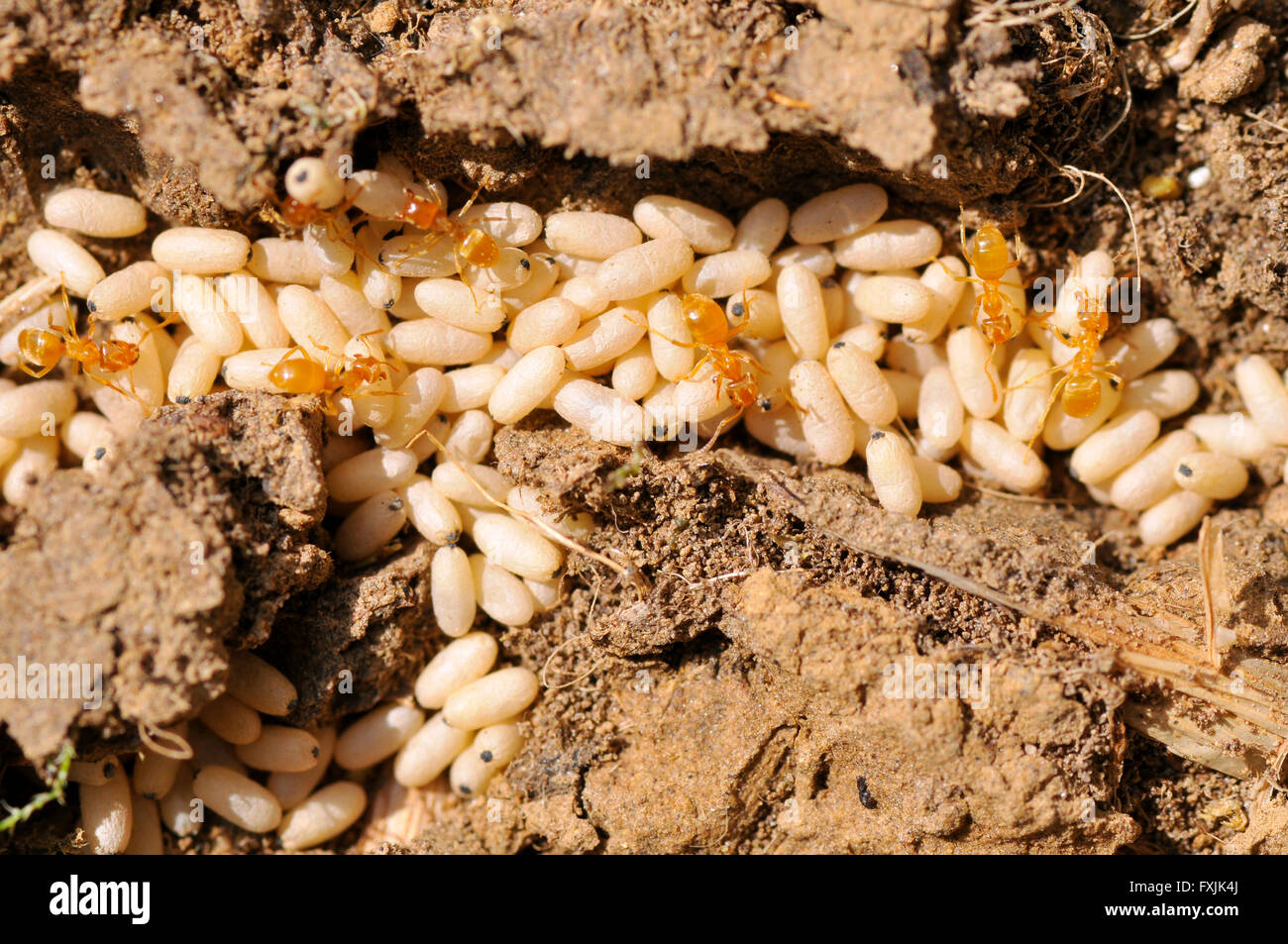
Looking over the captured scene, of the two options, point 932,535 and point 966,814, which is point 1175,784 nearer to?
point 966,814

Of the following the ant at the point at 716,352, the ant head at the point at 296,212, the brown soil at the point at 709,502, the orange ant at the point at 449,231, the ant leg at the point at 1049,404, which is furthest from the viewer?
the ant leg at the point at 1049,404

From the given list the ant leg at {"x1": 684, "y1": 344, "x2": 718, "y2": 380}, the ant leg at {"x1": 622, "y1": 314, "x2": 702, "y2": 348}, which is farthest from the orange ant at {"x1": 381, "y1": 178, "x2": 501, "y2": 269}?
the ant leg at {"x1": 684, "y1": 344, "x2": 718, "y2": 380}

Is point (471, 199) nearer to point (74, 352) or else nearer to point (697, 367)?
point (697, 367)

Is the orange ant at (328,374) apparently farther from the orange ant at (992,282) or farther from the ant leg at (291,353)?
the orange ant at (992,282)

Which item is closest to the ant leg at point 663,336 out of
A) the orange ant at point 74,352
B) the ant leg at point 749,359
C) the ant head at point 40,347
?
the ant leg at point 749,359
